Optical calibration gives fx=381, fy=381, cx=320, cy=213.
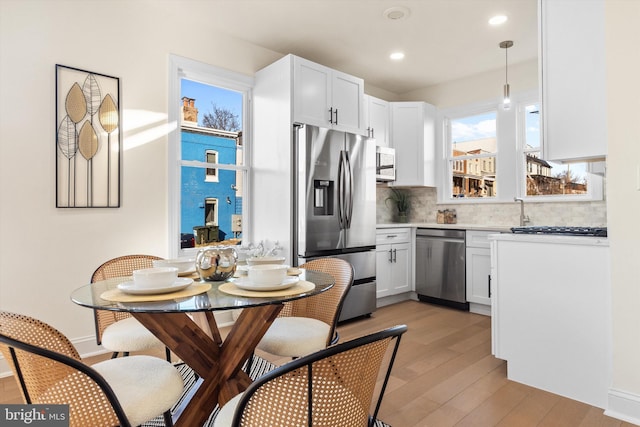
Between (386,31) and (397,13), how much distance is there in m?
A: 0.34

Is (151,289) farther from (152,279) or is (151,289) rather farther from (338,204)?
(338,204)

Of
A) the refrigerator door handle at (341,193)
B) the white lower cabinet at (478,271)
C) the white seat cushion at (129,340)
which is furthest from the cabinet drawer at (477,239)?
the white seat cushion at (129,340)

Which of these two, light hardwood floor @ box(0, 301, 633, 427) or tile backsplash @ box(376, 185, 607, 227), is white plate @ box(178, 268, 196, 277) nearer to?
light hardwood floor @ box(0, 301, 633, 427)

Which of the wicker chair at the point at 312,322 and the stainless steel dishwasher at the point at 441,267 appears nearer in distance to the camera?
the wicker chair at the point at 312,322

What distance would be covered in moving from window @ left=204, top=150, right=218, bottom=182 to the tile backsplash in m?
2.35

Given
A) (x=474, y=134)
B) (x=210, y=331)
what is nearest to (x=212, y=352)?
(x=210, y=331)

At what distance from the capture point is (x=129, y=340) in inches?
70.7

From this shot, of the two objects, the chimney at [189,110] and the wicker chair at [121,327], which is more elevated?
the chimney at [189,110]

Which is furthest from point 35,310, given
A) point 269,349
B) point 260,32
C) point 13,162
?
point 260,32

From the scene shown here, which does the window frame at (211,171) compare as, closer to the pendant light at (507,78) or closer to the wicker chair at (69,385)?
the wicker chair at (69,385)

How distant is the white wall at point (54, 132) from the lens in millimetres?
2553

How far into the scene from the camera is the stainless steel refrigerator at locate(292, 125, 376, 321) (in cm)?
345

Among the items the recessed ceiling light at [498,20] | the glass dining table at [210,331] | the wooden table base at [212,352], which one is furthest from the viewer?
the recessed ceiling light at [498,20]

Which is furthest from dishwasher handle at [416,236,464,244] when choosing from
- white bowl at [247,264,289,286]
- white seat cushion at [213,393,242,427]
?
white seat cushion at [213,393,242,427]
